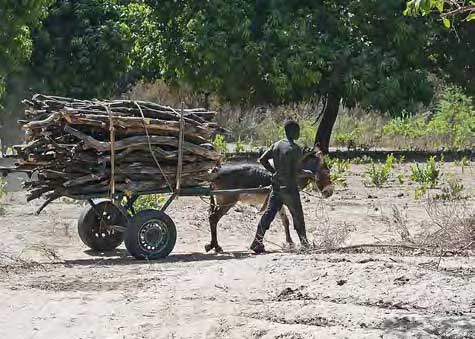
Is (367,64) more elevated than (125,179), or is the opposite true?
(367,64)

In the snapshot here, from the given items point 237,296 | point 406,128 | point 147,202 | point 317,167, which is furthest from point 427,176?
point 406,128

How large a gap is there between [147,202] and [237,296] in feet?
21.3

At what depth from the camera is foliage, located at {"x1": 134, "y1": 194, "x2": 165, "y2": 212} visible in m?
15.6

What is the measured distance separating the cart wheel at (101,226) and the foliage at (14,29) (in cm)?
778

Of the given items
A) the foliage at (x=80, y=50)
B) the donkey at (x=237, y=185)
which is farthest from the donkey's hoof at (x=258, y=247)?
the foliage at (x=80, y=50)

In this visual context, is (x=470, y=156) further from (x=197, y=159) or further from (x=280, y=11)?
(x=197, y=159)

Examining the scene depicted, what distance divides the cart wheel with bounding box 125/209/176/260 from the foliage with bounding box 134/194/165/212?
104 inches

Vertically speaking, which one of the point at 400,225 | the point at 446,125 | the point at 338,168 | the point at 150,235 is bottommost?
the point at 400,225

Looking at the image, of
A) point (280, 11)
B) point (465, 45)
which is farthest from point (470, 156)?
point (280, 11)

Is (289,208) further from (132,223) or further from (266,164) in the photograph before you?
(132,223)

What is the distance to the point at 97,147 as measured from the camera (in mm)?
12070

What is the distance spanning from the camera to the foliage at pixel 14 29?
2083cm

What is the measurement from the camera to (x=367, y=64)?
24.8 metres

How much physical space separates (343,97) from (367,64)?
1.52 metres
